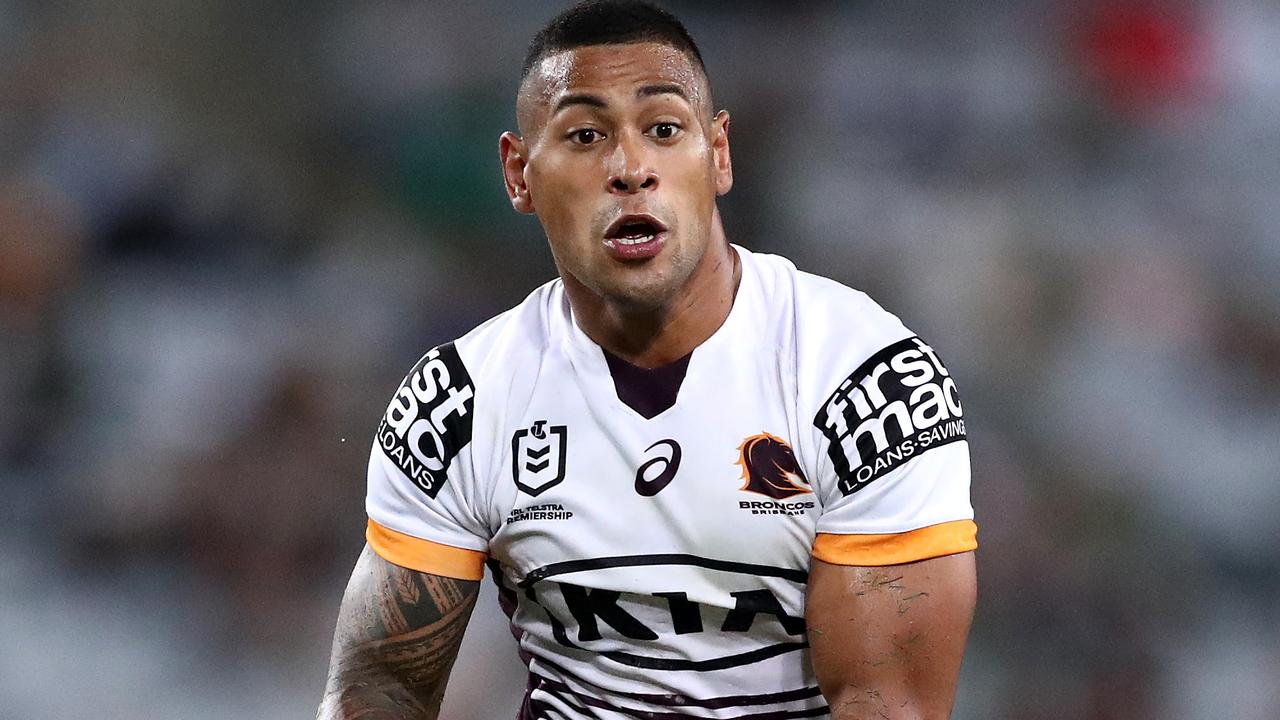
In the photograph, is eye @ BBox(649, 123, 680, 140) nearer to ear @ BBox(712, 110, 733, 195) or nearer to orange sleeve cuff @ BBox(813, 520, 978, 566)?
ear @ BBox(712, 110, 733, 195)

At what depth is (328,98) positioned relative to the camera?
543 cm

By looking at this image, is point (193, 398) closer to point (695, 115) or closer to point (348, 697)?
point (348, 697)

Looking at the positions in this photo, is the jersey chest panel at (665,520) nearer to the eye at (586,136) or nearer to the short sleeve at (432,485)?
the short sleeve at (432,485)

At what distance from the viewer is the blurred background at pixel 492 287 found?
4.52m

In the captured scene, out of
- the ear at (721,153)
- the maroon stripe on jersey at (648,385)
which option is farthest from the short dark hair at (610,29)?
the maroon stripe on jersey at (648,385)

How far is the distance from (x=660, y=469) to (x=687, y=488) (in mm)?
64

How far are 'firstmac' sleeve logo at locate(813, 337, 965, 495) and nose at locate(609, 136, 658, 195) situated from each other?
481mm

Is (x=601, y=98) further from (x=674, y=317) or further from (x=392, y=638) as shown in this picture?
(x=392, y=638)

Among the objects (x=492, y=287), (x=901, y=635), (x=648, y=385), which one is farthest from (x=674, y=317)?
(x=492, y=287)

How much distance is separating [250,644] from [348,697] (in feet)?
6.76

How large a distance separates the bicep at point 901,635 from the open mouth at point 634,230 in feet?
2.13

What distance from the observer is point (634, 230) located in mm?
2500

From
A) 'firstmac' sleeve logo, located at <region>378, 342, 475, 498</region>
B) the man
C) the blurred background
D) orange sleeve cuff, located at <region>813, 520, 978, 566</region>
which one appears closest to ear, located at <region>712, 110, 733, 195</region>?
the man

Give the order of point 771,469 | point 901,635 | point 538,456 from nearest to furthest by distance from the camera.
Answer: point 901,635 < point 771,469 < point 538,456
